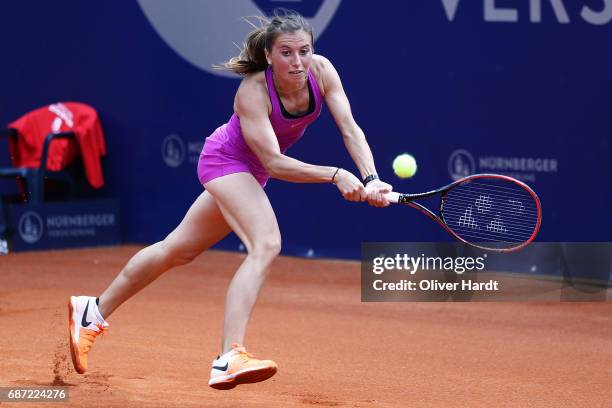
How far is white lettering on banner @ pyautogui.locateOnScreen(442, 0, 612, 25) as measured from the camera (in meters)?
7.18

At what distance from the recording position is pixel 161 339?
238 inches

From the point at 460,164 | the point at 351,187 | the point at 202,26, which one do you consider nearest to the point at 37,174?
the point at 202,26

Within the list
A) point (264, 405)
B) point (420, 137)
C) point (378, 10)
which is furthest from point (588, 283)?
point (264, 405)

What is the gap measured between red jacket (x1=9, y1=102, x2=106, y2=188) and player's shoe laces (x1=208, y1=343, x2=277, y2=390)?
5.59 meters

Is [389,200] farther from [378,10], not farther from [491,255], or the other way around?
[378,10]

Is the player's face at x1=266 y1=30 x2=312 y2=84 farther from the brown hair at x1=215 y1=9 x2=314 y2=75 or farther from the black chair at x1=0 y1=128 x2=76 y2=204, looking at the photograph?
the black chair at x1=0 y1=128 x2=76 y2=204

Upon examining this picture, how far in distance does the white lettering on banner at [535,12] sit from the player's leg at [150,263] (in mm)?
3444

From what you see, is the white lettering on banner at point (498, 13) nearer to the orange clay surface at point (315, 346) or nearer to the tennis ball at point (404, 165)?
the orange clay surface at point (315, 346)

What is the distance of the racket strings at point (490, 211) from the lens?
606cm


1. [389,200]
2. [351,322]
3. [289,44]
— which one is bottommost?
[351,322]

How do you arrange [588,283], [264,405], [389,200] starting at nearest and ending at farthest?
[389,200]
[264,405]
[588,283]

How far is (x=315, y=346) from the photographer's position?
595 centimetres

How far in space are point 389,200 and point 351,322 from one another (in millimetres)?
2417

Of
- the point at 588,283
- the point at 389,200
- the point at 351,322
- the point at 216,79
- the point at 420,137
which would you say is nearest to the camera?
the point at 389,200
